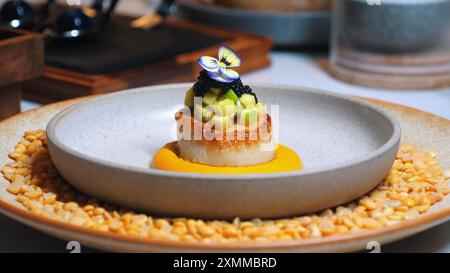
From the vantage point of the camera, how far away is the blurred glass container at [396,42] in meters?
1.39

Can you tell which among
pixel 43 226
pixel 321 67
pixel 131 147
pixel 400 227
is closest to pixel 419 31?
pixel 321 67

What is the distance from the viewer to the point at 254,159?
0.85 m

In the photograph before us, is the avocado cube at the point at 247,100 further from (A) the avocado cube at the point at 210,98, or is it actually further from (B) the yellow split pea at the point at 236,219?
(B) the yellow split pea at the point at 236,219

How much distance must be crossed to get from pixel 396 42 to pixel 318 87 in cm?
16

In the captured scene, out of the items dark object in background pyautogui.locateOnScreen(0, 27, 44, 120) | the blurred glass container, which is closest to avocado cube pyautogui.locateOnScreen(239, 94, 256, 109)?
dark object in background pyautogui.locateOnScreen(0, 27, 44, 120)

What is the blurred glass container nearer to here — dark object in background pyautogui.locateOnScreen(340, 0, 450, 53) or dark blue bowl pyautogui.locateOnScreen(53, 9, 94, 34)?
dark object in background pyautogui.locateOnScreen(340, 0, 450, 53)

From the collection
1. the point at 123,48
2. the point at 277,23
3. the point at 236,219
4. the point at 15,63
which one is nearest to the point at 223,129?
the point at 236,219

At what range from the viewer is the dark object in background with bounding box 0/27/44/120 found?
3.50 ft

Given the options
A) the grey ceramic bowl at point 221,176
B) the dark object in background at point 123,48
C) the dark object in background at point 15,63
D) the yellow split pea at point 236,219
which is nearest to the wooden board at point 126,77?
the dark object in background at point 123,48

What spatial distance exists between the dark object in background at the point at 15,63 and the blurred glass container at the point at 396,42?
591 mm

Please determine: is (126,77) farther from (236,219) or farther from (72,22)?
(236,219)

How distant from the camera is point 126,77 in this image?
1.26 meters

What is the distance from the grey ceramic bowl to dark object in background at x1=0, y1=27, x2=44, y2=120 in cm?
18
